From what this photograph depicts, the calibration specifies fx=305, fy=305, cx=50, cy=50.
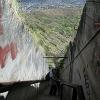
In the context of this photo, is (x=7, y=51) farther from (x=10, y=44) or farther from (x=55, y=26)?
(x=55, y=26)

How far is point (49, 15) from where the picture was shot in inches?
1153

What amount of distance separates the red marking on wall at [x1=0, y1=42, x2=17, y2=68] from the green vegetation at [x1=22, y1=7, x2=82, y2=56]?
16.0 meters

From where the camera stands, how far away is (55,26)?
30719mm

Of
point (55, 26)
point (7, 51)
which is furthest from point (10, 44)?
point (55, 26)

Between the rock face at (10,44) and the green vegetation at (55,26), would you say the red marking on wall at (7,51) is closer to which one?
the rock face at (10,44)

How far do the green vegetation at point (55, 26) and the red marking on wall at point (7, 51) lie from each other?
16.0 m

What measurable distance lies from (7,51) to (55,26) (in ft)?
76.0

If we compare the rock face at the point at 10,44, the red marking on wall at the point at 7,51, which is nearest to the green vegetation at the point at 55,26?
the rock face at the point at 10,44

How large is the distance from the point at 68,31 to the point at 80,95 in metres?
25.0

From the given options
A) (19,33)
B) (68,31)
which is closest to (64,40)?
(68,31)

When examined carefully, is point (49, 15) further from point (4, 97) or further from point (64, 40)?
point (4, 97)

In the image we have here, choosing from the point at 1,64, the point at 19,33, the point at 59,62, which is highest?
the point at 19,33

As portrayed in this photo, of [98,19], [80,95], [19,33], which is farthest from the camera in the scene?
[19,33]

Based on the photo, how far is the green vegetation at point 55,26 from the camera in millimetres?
26297
